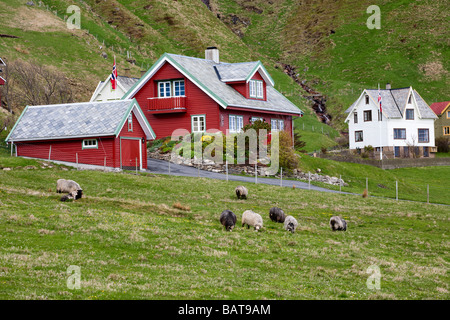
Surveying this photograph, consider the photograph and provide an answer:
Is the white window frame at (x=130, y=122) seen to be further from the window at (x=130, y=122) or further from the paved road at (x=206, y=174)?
the paved road at (x=206, y=174)

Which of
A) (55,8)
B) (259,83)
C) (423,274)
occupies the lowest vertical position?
(423,274)

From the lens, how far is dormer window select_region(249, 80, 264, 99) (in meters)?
72.7

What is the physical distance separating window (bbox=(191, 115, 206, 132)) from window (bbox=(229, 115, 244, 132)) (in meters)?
3.05

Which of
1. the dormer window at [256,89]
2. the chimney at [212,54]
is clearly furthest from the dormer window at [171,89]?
the chimney at [212,54]

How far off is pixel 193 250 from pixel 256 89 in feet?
169

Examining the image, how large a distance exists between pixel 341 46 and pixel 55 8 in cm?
7677

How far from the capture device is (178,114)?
225ft

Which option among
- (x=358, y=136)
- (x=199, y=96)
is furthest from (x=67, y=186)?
(x=358, y=136)

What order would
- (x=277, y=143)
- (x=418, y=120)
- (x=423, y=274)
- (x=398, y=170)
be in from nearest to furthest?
(x=423, y=274) → (x=277, y=143) → (x=398, y=170) → (x=418, y=120)

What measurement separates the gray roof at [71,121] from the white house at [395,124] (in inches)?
2123

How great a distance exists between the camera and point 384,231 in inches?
1319

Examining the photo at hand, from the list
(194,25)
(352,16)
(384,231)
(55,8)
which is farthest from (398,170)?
(352,16)
